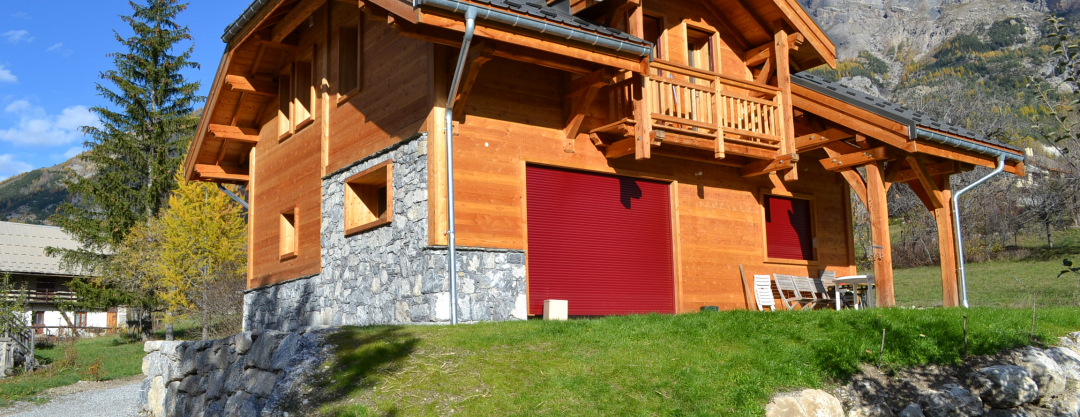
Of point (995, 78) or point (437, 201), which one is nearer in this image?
point (437, 201)

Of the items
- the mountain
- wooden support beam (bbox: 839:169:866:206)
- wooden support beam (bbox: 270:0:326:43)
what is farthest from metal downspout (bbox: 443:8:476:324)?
the mountain

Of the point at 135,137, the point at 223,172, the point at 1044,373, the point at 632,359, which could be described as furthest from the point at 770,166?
the point at 135,137

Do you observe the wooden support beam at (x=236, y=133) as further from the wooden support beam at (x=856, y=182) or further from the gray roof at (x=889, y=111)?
the wooden support beam at (x=856, y=182)

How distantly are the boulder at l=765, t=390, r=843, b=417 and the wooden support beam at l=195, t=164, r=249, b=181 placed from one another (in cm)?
1434

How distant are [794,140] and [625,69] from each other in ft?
14.5

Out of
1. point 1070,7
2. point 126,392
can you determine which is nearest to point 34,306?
point 126,392

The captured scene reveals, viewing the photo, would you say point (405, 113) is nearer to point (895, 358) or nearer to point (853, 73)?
point (895, 358)

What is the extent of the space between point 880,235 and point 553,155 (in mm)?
5480

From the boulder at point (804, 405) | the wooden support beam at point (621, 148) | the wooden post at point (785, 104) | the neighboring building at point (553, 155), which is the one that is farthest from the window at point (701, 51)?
the boulder at point (804, 405)

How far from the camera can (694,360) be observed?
311 inches

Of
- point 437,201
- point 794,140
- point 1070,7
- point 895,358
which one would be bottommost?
point 895,358

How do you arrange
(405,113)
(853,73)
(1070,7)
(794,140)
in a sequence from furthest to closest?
(1070,7), (853,73), (794,140), (405,113)

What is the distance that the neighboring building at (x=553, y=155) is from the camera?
448 inches

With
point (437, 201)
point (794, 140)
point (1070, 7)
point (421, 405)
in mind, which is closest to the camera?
point (421, 405)
